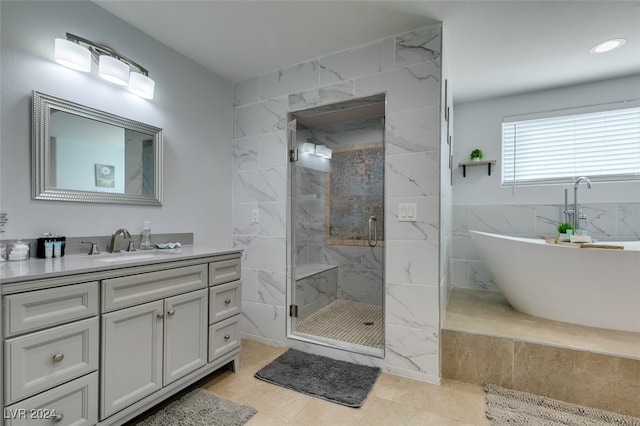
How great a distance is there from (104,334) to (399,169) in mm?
1882

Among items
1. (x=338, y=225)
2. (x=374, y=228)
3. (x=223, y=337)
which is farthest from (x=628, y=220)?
(x=223, y=337)

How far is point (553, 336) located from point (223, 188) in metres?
2.72

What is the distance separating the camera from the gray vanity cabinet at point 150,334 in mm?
1283

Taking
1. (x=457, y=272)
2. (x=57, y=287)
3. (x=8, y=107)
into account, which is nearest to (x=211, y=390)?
(x=57, y=287)

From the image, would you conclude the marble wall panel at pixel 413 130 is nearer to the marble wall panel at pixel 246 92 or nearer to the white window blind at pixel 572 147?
the marble wall panel at pixel 246 92

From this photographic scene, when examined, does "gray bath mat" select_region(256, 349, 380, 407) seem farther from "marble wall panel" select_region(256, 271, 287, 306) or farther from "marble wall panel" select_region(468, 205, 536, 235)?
"marble wall panel" select_region(468, 205, 536, 235)

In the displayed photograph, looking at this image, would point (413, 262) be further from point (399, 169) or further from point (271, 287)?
point (271, 287)

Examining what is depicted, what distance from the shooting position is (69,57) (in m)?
1.52

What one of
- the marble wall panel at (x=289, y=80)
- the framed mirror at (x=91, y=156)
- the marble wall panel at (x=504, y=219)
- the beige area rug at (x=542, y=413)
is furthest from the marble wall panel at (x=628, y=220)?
the framed mirror at (x=91, y=156)

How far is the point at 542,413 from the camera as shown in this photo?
1.56m

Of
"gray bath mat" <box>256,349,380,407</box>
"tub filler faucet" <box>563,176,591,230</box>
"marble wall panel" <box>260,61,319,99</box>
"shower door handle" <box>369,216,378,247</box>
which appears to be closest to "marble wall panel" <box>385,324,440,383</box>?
"gray bath mat" <box>256,349,380,407</box>

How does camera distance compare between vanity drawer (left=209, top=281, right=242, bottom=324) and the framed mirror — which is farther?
vanity drawer (left=209, top=281, right=242, bottom=324)

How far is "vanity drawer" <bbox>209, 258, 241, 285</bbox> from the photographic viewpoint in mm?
1781

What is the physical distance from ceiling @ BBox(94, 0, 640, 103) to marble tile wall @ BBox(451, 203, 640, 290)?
1.26 metres
